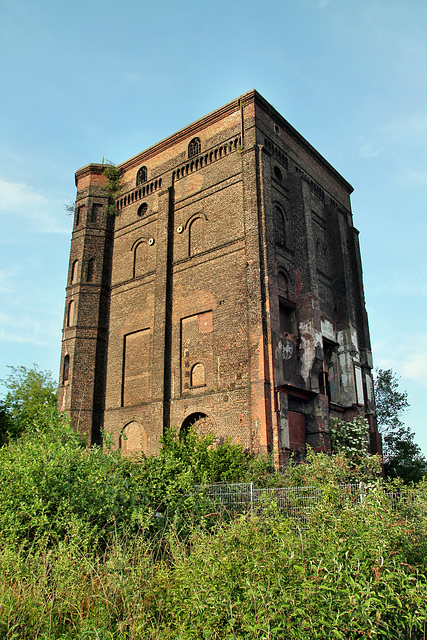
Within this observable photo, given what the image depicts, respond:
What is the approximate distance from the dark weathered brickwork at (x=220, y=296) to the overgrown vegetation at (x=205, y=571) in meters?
9.05

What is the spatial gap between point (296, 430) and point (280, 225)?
821 centimetres

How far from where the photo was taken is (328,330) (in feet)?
68.5

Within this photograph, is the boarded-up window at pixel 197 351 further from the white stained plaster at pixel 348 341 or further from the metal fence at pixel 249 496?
the metal fence at pixel 249 496

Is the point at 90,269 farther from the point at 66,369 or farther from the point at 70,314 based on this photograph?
the point at 66,369

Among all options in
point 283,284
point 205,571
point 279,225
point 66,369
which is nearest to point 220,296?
point 283,284

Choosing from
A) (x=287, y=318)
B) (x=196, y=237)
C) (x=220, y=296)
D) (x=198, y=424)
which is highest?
(x=196, y=237)

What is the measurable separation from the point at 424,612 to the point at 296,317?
15.8 meters

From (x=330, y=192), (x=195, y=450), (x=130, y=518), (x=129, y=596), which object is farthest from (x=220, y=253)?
(x=129, y=596)

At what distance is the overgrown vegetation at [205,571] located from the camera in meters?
3.66

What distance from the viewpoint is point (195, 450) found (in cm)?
1577

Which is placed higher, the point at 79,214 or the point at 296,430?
the point at 79,214

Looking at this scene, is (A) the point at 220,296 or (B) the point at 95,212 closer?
(A) the point at 220,296

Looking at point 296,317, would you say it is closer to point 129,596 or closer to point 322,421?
point 322,421

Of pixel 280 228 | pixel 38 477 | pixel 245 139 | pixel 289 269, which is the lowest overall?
pixel 38 477
